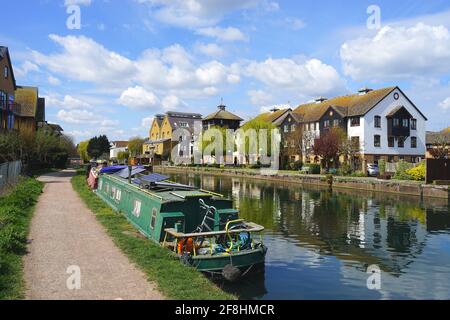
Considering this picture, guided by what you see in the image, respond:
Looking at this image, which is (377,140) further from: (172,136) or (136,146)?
(136,146)

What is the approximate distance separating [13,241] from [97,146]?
94.9m

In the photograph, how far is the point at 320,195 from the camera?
36.3 m

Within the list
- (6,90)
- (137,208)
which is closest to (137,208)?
(137,208)

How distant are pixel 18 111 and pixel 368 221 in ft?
140

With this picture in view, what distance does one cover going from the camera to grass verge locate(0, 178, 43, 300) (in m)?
8.34

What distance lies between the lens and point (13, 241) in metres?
11.7

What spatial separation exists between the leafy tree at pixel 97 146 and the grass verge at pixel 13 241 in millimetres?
83945

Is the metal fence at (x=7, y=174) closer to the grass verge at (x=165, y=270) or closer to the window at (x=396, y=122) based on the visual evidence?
the grass verge at (x=165, y=270)

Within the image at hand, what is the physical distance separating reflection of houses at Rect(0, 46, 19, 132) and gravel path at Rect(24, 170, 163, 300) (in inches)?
1208

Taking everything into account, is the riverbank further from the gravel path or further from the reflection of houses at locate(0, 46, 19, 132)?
the reflection of houses at locate(0, 46, 19, 132)

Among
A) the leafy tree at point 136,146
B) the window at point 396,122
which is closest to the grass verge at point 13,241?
the window at point 396,122

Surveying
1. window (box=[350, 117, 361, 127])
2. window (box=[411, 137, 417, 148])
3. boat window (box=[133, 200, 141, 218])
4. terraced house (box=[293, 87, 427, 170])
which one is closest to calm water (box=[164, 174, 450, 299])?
boat window (box=[133, 200, 141, 218])

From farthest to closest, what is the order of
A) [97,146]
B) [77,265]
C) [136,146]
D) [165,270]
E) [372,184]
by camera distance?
1. [136,146]
2. [97,146]
3. [372,184]
4. [77,265]
5. [165,270]
